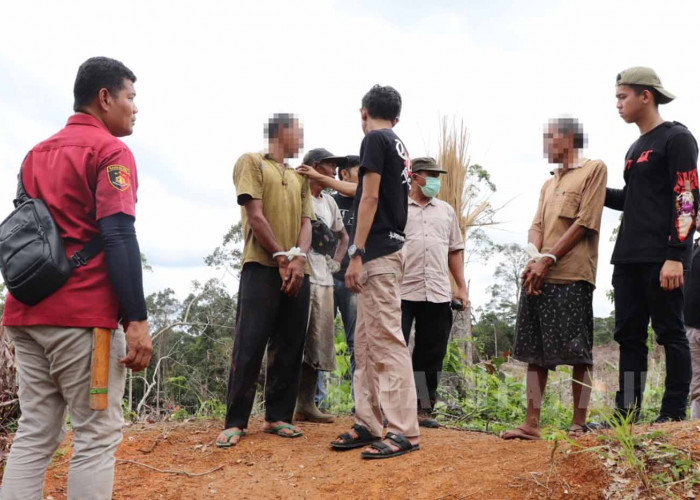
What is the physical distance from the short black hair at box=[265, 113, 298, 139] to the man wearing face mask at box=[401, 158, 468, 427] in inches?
47.6

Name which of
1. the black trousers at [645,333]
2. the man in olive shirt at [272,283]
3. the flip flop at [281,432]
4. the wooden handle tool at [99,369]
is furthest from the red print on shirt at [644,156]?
the wooden handle tool at [99,369]

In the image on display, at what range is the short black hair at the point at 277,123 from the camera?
159 inches

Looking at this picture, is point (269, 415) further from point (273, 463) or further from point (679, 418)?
point (679, 418)

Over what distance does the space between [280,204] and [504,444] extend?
203 cm

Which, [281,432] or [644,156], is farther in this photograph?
[281,432]

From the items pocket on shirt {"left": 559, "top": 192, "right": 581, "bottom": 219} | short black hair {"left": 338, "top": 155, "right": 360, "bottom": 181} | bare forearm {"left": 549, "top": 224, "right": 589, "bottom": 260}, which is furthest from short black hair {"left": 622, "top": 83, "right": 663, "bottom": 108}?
short black hair {"left": 338, "top": 155, "right": 360, "bottom": 181}

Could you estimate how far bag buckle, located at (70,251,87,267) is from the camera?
7.68 ft

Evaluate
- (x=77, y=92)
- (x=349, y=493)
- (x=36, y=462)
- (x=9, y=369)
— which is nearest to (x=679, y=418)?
(x=349, y=493)

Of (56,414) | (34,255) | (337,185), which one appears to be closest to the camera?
(34,255)

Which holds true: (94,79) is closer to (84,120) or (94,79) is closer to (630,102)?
(84,120)

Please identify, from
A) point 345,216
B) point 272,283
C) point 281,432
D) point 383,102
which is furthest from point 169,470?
point 345,216

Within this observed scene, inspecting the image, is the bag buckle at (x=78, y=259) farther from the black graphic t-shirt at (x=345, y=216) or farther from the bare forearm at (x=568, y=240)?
the black graphic t-shirt at (x=345, y=216)

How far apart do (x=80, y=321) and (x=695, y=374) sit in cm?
400

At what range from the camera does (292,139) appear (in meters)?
4.09
